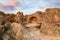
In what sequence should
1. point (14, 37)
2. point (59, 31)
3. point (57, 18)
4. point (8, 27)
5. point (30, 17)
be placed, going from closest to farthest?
point (14, 37), point (8, 27), point (59, 31), point (57, 18), point (30, 17)

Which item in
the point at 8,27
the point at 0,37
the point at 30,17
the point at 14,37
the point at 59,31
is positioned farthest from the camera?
the point at 30,17

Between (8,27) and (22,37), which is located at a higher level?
(8,27)

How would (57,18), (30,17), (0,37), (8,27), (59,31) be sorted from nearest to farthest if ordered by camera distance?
(0,37) → (8,27) → (59,31) → (57,18) → (30,17)

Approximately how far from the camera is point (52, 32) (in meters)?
9.84

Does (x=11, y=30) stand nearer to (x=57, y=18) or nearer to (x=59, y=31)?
(x=59, y=31)

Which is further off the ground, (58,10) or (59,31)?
(58,10)

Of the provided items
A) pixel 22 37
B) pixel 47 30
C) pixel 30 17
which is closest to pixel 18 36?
pixel 22 37

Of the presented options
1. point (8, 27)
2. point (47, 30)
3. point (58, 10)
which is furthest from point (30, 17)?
point (8, 27)

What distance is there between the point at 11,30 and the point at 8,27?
29 centimetres

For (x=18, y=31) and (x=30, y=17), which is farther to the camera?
(x=30, y=17)

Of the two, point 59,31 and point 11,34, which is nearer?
point 11,34

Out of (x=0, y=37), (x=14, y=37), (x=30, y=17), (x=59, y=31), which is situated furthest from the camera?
(x=30, y=17)

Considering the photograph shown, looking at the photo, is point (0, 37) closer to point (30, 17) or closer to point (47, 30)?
point (47, 30)

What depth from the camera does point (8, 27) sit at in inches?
258
